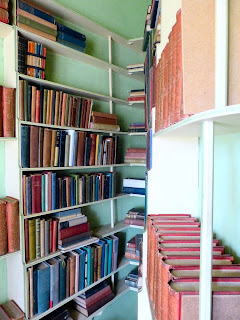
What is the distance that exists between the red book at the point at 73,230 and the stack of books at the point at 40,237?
0.17ft

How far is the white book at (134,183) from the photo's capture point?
2.35 m

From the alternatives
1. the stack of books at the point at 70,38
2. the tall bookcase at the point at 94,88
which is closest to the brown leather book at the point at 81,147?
the tall bookcase at the point at 94,88

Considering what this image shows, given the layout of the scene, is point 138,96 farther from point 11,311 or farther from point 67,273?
point 11,311

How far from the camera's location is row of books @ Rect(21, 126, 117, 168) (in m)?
1.54

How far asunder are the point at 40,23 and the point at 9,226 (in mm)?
1359

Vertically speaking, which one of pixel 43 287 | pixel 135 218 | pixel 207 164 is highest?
pixel 207 164

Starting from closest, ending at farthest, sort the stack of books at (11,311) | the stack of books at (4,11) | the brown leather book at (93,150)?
the stack of books at (4,11)
the stack of books at (11,311)
the brown leather book at (93,150)

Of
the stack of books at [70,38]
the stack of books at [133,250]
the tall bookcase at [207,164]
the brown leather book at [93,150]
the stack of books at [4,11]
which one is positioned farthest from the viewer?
the stack of books at [133,250]

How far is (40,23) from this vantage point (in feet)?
5.09

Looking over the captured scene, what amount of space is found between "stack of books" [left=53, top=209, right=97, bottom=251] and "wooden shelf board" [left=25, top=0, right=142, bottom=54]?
1.51m

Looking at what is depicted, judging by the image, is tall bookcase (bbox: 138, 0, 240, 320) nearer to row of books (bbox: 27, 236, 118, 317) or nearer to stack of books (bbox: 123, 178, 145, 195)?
row of books (bbox: 27, 236, 118, 317)

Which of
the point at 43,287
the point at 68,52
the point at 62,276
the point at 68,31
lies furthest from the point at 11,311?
the point at 68,31

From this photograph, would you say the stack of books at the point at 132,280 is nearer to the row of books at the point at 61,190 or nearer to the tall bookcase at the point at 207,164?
the row of books at the point at 61,190

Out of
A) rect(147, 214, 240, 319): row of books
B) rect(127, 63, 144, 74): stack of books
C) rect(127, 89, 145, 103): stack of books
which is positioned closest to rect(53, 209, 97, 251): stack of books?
rect(147, 214, 240, 319): row of books
